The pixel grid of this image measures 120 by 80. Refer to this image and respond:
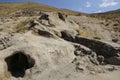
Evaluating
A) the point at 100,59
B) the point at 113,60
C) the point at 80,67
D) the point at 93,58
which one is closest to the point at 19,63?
the point at 80,67

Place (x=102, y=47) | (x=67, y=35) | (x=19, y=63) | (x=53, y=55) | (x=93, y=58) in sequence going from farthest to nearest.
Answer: (x=67, y=35)
(x=102, y=47)
(x=93, y=58)
(x=53, y=55)
(x=19, y=63)

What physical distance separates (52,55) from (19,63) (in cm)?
337

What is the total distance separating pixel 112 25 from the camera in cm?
4416

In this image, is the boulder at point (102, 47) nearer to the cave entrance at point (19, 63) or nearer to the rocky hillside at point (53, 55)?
the rocky hillside at point (53, 55)

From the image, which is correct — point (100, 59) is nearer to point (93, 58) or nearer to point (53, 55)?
point (93, 58)

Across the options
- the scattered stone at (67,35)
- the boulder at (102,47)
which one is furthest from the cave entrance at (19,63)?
the boulder at (102,47)

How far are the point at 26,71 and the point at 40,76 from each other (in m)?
1.49

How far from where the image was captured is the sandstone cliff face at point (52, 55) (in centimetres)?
2366

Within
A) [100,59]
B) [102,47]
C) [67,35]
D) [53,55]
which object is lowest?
[100,59]

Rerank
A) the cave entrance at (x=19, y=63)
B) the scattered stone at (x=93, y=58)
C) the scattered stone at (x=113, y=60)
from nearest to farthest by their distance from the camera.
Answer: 1. the cave entrance at (x=19, y=63)
2. the scattered stone at (x=93, y=58)
3. the scattered stone at (x=113, y=60)

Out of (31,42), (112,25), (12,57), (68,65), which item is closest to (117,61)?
(68,65)

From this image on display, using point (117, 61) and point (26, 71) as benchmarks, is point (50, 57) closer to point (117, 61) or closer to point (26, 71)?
point (26, 71)

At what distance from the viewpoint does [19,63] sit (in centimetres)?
2577

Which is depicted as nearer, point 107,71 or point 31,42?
point 107,71
